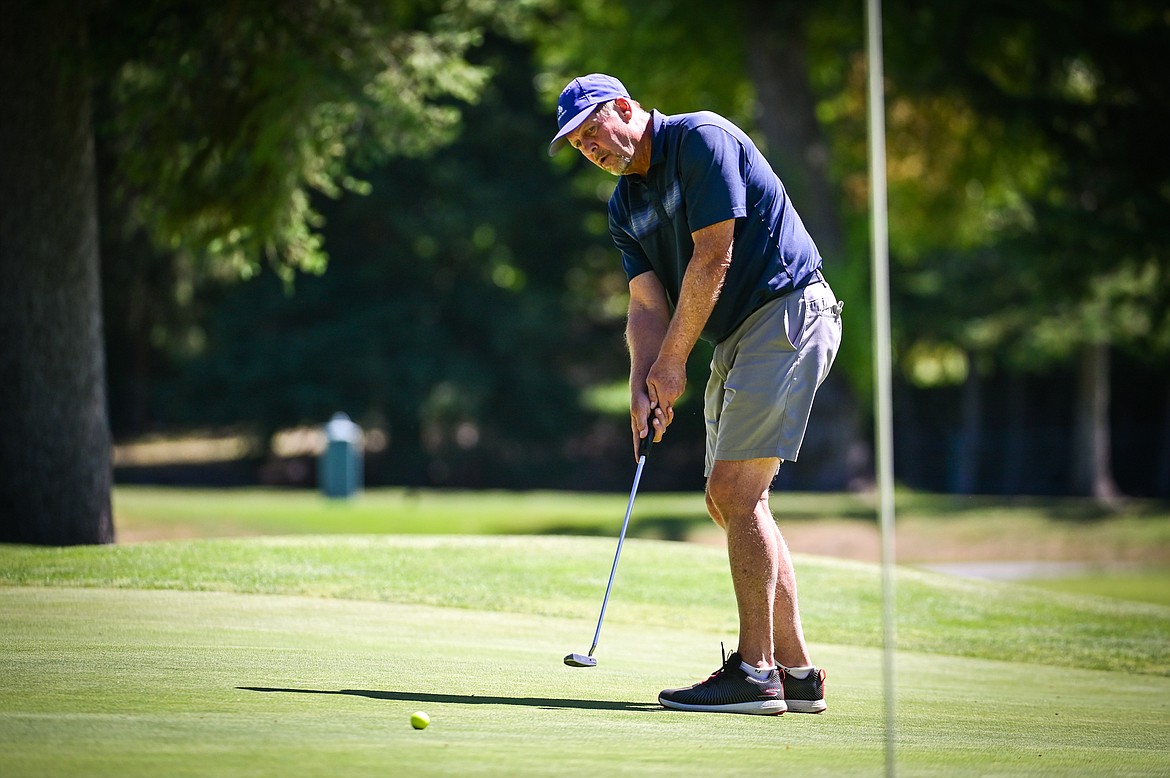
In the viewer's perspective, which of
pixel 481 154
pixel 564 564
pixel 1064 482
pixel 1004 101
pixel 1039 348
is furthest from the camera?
pixel 1064 482

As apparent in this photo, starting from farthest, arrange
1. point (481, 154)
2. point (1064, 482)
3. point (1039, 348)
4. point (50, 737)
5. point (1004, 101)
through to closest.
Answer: point (1064, 482) < point (481, 154) < point (1039, 348) < point (1004, 101) < point (50, 737)

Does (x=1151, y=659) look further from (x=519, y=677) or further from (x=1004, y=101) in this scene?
(x=1004, y=101)

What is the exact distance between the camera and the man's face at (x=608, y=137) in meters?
4.59

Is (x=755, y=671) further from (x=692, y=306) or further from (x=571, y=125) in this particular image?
(x=571, y=125)

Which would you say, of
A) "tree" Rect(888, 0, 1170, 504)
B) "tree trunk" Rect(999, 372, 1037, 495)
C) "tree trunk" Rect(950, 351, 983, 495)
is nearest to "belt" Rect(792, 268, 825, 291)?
"tree" Rect(888, 0, 1170, 504)

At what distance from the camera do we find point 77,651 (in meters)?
4.68

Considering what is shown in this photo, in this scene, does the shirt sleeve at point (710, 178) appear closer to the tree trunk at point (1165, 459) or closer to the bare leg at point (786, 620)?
the bare leg at point (786, 620)

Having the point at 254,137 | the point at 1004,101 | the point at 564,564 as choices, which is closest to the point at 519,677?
the point at 564,564

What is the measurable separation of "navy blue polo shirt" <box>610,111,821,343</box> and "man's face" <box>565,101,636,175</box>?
98 millimetres

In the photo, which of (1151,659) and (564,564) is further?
(564,564)

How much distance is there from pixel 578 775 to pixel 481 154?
2732 centimetres

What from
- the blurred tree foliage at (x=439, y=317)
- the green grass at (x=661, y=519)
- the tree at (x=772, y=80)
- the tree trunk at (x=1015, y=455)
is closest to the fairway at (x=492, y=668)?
the green grass at (x=661, y=519)

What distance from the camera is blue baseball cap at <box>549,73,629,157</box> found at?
4.56 m

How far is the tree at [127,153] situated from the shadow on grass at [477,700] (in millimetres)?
6160
